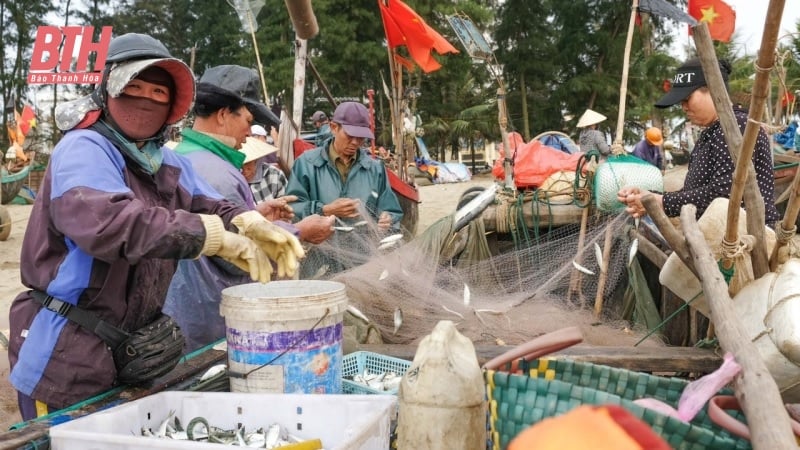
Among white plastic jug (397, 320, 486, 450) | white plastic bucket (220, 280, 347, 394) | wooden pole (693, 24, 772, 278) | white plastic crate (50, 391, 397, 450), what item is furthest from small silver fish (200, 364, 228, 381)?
wooden pole (693, 24, 772, 278)

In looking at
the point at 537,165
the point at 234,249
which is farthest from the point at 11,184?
the point at 234,249

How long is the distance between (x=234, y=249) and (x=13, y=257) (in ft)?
38.3

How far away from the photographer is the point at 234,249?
1.90 metres

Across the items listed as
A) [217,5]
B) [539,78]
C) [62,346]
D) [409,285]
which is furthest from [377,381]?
[217,5]

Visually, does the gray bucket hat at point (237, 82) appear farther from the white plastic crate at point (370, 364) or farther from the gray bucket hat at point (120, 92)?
the white plastic crate at point (370, 364)

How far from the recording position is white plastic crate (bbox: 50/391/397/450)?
1.52 metres

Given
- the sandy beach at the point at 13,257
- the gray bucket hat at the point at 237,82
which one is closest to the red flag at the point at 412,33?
the sandy beach at the point at 13,257

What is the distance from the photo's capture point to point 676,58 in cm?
2548

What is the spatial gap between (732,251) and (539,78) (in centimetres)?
2565

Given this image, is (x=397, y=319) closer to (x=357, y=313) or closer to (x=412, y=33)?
(x=357, y=313)

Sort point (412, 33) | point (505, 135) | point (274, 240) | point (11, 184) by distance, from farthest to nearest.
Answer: point (11, 184)
point (412, 33)
point (505, 135)
point (274, 240)

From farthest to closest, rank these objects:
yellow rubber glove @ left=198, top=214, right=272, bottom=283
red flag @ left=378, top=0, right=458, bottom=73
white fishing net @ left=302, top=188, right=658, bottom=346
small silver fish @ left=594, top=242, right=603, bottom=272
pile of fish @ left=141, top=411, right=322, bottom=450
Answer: red flag @ left=378, top=0, right=458, bottom=73
small silver fish @ left=594, top=242, right=603, bottom=272
white fishing net @ left=302, top=188, right=658, bottom=346
yellow rubber glove @ left=198, top=214, right=272, bottom=283
pile of fish @ left=141, top=411, right=322, bottom=450

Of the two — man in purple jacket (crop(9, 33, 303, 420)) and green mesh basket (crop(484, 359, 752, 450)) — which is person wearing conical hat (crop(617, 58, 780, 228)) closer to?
green mesh basket (crop(484, 359, 752, 450))

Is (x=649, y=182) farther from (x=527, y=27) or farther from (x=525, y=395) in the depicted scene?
(x=527, y=27)
